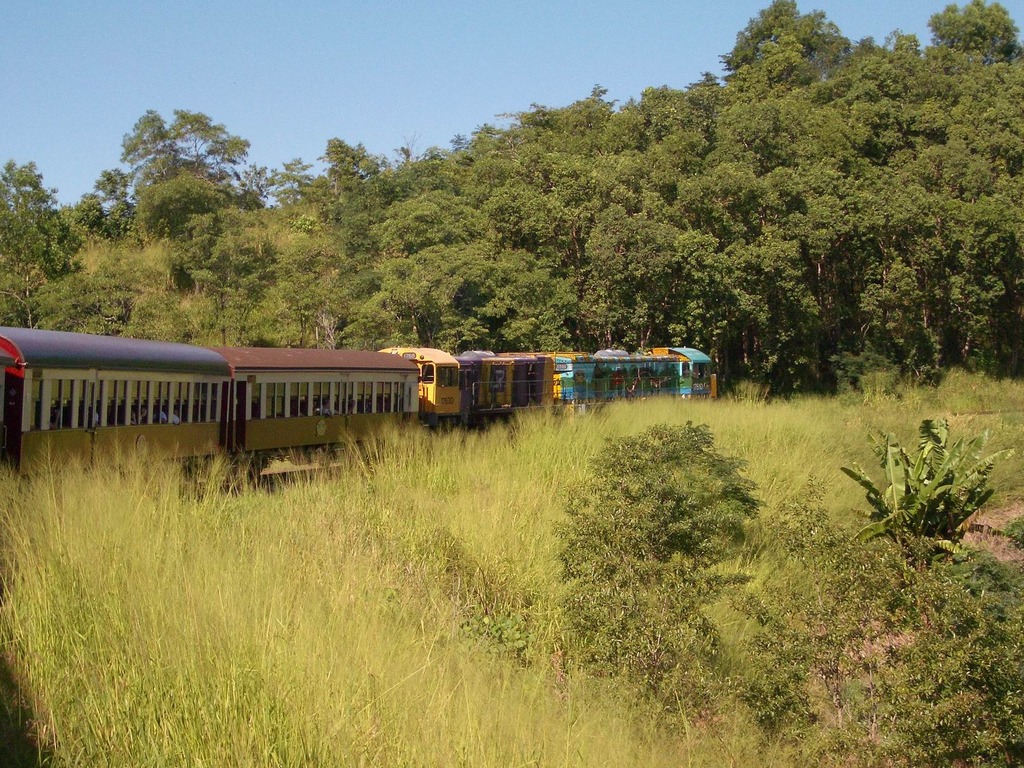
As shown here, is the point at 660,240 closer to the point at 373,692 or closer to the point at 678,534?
the point at 678,534

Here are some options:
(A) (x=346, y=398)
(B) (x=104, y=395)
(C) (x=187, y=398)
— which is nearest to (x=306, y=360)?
(A) (x=346, y=398)

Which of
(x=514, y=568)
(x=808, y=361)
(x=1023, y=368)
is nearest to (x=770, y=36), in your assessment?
(x=1023, y=368)

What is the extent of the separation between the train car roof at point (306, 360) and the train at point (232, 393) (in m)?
0.03

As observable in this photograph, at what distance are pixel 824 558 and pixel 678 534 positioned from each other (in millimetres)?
1402

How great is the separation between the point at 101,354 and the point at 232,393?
3.06 metres

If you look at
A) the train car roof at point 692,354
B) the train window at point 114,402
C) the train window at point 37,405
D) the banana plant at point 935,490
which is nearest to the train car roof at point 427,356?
the train window at point 114,402

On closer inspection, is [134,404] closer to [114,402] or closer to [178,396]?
[114,402]

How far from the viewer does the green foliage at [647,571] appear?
7.56 metres

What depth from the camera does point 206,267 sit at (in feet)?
107

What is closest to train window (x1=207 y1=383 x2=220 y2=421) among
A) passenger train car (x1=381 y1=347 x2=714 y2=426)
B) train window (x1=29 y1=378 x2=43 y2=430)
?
train window (x1=29 y1=378 x2=43 y2=430)

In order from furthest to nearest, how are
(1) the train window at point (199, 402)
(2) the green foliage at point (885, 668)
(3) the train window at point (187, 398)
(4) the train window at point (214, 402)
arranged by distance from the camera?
(4) the train window at point (214, 402) < (1) the train window at point (199, 402) < (3) the train window at point (187, 398) < (2) the green foliage at point (885, 668)

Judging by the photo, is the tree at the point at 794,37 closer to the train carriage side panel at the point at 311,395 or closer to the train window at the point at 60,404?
the train carriage side panel at the point at 311,395

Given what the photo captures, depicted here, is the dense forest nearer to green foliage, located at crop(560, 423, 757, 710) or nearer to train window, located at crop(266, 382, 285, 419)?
train window, located at crop(266, 382, 285, 419)

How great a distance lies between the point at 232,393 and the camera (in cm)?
1673
